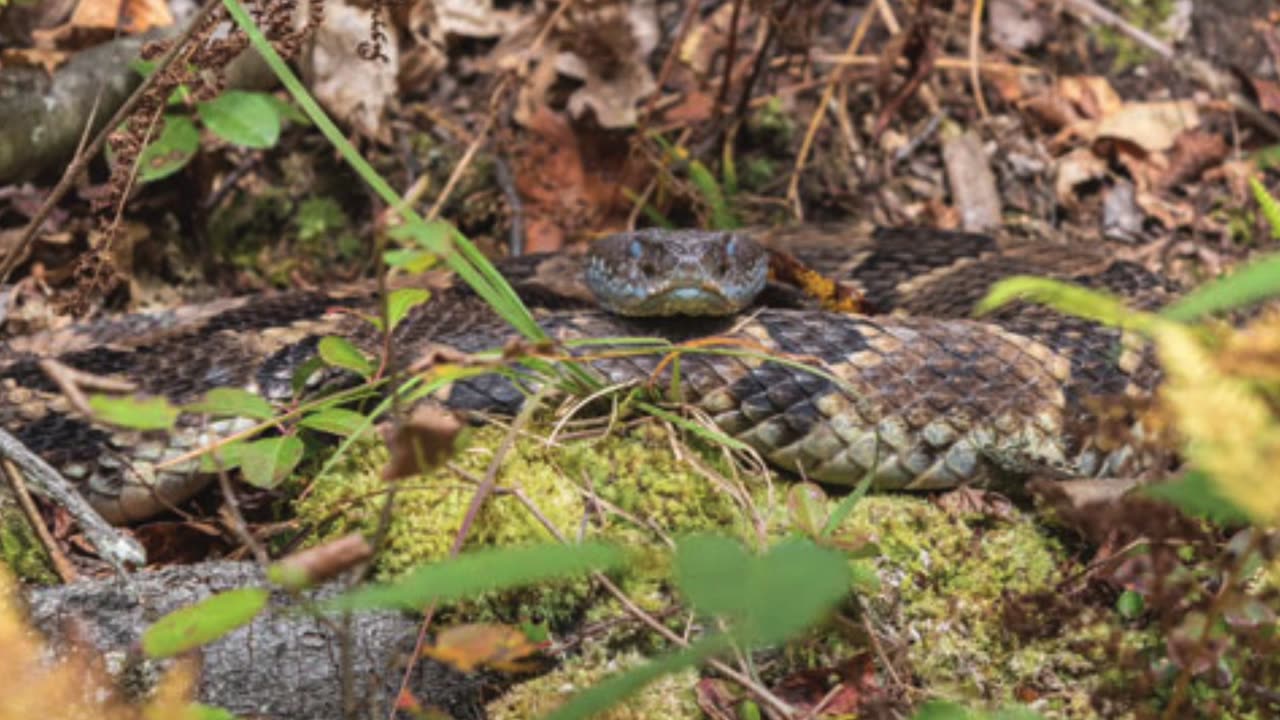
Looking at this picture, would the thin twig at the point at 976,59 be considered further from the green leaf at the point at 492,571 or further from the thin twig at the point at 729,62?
the green leaf at the point at 492,571

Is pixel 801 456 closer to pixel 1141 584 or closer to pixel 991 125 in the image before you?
pixel 1141 584

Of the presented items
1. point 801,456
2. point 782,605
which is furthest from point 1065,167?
point 782,605

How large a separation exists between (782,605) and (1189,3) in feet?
16.5

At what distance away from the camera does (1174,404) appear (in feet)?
5.27

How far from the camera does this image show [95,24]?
4.85m

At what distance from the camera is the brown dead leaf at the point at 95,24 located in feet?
15.9

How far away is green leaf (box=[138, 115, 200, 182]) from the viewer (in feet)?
13.1

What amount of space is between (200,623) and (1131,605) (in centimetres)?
190

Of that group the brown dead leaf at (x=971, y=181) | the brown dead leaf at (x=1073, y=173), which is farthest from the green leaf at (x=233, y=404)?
the brown dead leaf at (x=1073, y=173)

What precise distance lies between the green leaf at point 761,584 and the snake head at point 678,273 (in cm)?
201

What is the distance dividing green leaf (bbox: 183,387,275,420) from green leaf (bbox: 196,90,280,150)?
1533mm

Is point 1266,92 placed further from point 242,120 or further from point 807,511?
point 242,120

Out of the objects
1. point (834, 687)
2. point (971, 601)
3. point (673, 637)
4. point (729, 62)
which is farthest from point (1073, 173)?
point (673, 637)

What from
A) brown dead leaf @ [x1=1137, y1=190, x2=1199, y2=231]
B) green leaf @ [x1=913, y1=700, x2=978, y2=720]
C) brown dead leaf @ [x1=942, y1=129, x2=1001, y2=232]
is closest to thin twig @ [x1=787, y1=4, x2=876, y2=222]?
brown dead leaf @ [x1=942, y1=129, x2=1001, y2=232]
